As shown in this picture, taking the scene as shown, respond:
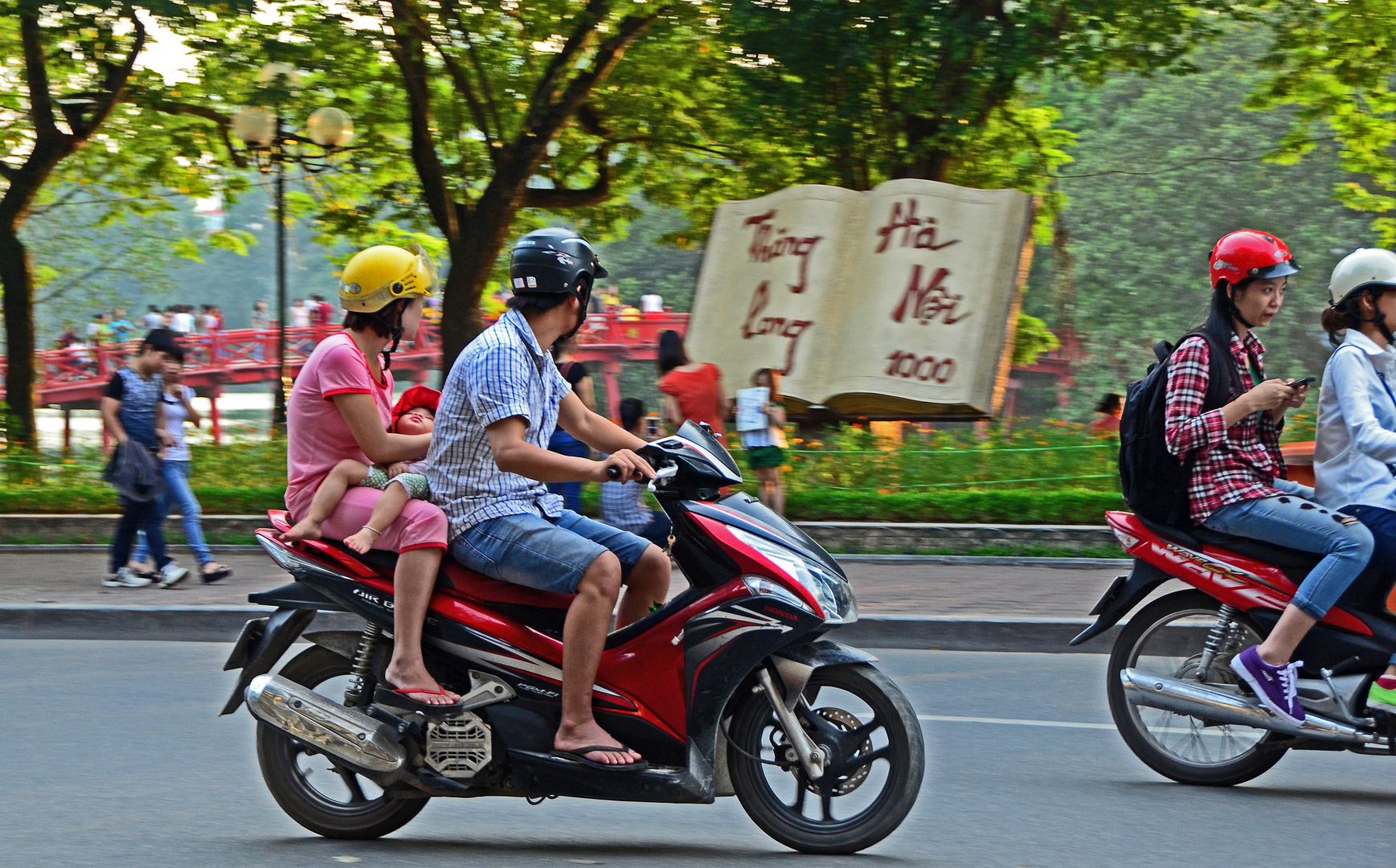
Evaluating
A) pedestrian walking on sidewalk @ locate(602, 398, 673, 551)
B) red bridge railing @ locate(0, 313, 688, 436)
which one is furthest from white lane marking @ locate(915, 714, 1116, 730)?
red bridge railing @ locate(0, 313, 688, 436)

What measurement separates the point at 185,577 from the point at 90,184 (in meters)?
15.2

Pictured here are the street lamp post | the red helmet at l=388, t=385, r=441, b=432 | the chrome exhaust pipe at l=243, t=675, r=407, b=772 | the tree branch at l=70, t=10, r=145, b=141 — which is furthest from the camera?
the tree branch at l=70, t=10, r=145, b=141

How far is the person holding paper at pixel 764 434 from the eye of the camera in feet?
43.9

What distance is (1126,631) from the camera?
577cm

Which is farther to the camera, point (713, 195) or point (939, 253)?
point (713, 195)

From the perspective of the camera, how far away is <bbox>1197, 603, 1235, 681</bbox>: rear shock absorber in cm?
560

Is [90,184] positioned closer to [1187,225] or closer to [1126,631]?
[1126,631]

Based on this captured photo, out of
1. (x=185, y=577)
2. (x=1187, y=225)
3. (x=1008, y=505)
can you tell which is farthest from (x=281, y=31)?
(x=1187, y=225)

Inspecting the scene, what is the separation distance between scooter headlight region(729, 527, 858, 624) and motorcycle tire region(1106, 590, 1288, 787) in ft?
5.40

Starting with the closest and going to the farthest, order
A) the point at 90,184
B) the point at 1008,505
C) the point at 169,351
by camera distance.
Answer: the point at 169,351
the point at 1008,505
the point at 90,184

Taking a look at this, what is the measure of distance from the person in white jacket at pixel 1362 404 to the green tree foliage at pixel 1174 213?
31353mm

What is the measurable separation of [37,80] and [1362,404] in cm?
1719

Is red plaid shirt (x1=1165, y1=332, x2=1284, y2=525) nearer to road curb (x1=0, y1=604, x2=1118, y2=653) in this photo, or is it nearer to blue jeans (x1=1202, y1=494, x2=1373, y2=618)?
blue jeans (x1=1202, y1=494, x2=1373, y2=618)

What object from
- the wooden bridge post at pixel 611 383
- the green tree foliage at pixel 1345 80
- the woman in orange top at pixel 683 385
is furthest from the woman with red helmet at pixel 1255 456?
the wooden bridge post at pixel 611 383
